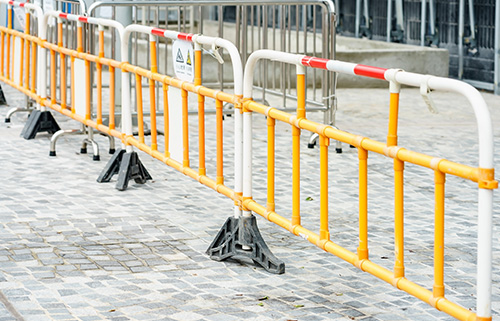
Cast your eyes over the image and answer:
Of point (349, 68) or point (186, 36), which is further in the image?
point (186, 36)

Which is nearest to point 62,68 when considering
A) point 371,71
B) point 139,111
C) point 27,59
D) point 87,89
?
point 87,89

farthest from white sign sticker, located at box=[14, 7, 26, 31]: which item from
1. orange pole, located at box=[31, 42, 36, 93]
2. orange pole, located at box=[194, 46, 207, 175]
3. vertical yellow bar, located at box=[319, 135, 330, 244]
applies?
vertical yellow bar, located at box=[319, 135, 330, 244]

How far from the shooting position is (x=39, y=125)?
10.8 metres

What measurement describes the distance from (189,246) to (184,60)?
138 centimetres

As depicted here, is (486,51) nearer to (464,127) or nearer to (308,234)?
(464,127)

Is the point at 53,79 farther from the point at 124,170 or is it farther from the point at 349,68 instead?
the point at 349,68

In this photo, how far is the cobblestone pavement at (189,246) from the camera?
541 centimetres

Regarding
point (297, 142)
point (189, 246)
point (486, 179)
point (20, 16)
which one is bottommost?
point (189, 246)

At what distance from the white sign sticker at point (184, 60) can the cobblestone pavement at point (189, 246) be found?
106 centimetres

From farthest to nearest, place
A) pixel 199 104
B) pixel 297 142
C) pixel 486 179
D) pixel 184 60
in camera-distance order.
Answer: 1. pixel 184 60
2. pixel 199 104
3. pixel 297 142
4. pixel 486 179

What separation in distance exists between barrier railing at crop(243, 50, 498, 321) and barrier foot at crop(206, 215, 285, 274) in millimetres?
160

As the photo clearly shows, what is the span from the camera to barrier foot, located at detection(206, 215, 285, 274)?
6.20 metres

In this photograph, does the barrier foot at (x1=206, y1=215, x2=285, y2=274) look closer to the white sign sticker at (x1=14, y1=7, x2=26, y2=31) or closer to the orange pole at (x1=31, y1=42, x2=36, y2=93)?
the orange pole at (x1=31, y1=42, x2=36, y2=93)

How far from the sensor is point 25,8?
1121cm
